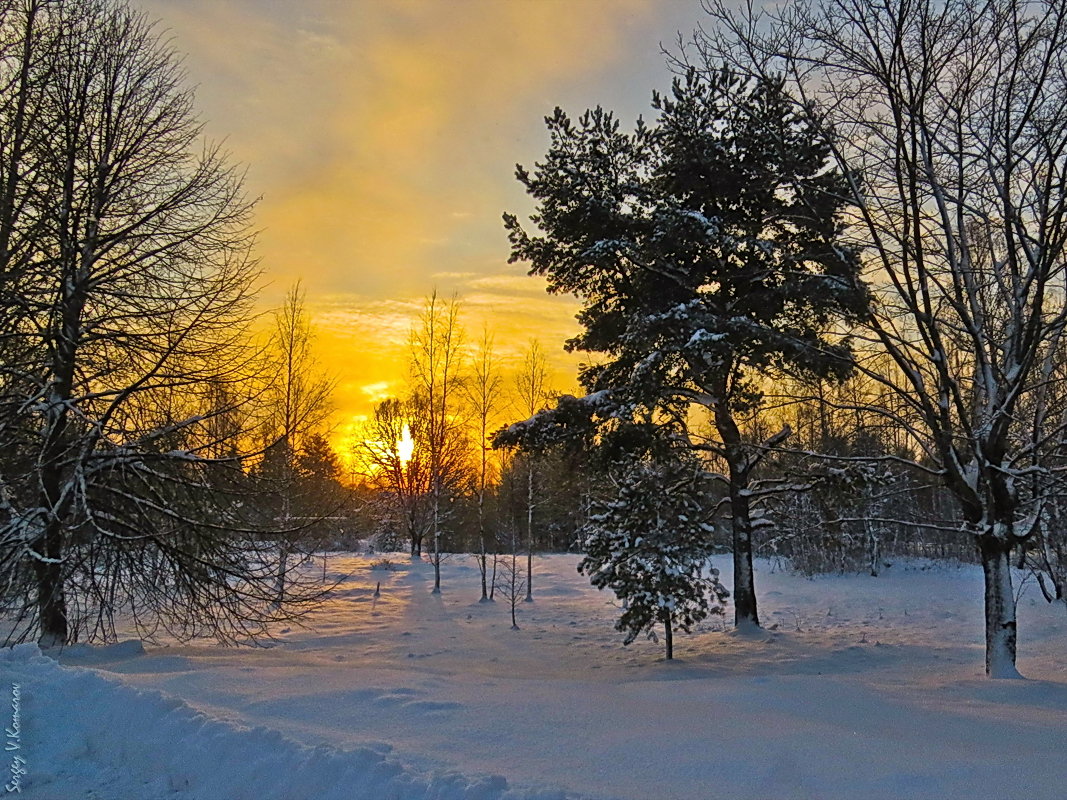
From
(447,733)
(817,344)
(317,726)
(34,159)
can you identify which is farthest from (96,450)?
(817,344)

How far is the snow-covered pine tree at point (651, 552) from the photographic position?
1127 centimetres

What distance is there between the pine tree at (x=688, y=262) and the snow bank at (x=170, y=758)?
8443 millimetres

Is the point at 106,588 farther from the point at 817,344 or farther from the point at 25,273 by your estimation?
the point at 817,344

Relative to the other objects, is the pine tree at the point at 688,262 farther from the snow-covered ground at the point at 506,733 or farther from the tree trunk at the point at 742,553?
the snow-covered ground at the point at 506,733

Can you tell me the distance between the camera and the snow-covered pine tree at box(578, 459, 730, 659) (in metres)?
11.3

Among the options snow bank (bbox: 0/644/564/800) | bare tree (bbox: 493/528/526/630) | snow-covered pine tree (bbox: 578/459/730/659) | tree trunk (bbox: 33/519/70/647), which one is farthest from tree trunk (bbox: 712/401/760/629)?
tree trunk (bbox: 33/519/70/647)

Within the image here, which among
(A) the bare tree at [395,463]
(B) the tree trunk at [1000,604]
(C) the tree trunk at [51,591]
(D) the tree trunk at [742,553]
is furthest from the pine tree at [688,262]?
(A) the bare tree at [395,463]

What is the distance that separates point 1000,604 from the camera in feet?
27.6

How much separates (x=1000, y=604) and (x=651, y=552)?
4864 mm

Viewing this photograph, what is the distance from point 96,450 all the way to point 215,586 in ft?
7.57

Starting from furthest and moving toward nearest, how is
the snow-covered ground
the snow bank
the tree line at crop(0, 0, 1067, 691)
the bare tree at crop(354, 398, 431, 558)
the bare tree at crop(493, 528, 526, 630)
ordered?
the bare tree at crop(354, 398, 431, 558) < the bare tree at crop(493, 528, 526, 630) < the tree line at crop(0, 0, 1067, 691) < the snow-covered ground < the snow bank

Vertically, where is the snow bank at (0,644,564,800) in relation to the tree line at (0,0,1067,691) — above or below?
below

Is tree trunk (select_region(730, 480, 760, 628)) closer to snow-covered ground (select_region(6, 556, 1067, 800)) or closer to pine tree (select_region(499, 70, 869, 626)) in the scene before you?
pine tree (select_region(499, 70, 869, 626))

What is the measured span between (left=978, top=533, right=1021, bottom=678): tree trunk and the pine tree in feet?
11.6
